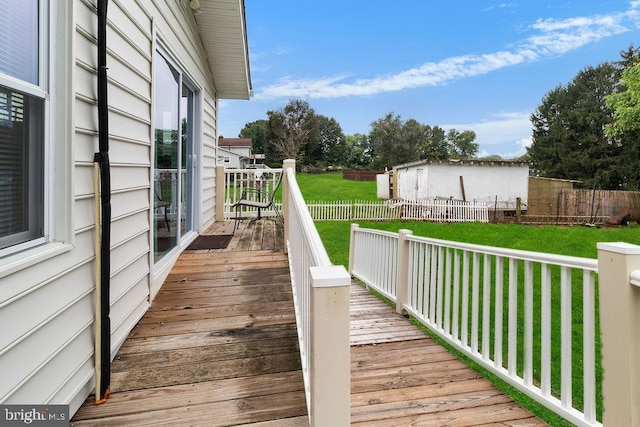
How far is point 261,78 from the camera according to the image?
44.4 m

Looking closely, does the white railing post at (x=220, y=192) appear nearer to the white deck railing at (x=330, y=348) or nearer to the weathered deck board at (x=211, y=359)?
the weathered deck board at (x=211, y=359)

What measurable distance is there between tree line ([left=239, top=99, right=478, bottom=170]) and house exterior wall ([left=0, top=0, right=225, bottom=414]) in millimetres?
35395

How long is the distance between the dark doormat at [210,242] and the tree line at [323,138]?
110 feet

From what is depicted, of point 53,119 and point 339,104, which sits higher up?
point 339,104

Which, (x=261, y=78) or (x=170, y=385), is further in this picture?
(x=261, y=78)

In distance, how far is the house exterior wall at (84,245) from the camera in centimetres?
129

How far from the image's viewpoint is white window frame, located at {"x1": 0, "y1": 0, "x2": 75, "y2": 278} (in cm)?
145

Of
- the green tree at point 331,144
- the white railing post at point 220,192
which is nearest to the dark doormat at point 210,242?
the white railing post at point 220,192

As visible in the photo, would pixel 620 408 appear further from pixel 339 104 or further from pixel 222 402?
pixel 339 104

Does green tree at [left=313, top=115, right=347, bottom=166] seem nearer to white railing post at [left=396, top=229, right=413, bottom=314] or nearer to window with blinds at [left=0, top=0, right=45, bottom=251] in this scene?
white railing post at [left=396, top=229, right=413, bottom=314]

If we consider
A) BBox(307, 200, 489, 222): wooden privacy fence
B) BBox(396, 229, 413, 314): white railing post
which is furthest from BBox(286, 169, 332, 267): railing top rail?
BBox(307, 200, 489, 222): wooden privacy fence

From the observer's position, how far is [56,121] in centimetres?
151

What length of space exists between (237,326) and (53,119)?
1639mm

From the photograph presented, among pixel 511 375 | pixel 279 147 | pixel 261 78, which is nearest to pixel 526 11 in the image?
pixel 279 147
